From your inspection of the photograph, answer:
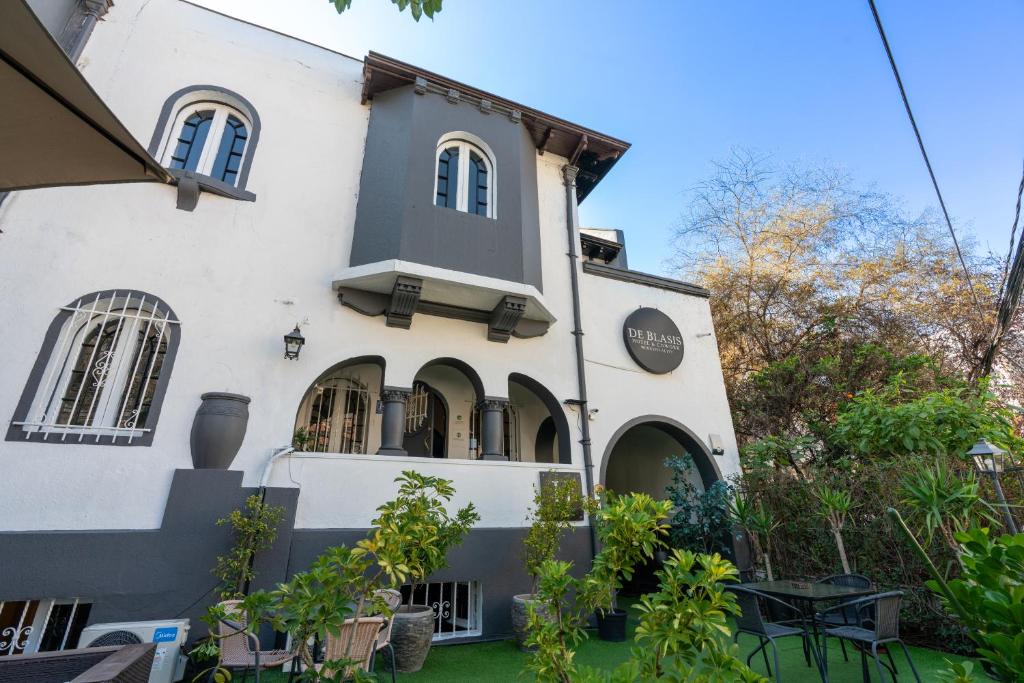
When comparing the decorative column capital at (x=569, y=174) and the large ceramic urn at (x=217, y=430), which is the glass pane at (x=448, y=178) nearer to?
the decorative column capital at (x=569, y=174)

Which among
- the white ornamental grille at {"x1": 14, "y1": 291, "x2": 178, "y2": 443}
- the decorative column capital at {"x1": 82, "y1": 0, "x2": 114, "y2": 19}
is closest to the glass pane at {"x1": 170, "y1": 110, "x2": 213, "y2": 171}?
the decorative column capital at {"x1": 82, "y1": 0, "x2": 114, "y2": 19}

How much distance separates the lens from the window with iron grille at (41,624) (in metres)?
4.36

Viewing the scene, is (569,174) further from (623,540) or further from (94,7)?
(623,540)

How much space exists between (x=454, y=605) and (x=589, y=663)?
1754 millimetres

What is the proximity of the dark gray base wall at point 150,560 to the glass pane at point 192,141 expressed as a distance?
4447mm

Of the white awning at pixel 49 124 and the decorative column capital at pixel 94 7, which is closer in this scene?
the white awning at pixel 49 124

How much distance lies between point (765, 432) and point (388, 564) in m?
9.49

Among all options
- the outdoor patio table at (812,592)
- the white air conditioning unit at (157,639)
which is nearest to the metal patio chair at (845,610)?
the outdoor patio table at (812,592)

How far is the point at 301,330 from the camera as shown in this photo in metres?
6.16

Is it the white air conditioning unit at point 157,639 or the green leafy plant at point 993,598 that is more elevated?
the green leafy plant at point 993,598

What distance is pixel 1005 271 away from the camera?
9.71 m

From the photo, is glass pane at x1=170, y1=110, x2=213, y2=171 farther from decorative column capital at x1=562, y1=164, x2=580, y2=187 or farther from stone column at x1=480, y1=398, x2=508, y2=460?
decorative column capital at x1=562, y1=164, x2=580, y2=187

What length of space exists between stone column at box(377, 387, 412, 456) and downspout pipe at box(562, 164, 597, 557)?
273 centimetres

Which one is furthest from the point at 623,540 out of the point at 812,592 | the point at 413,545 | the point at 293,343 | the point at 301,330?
the point at 301,330
